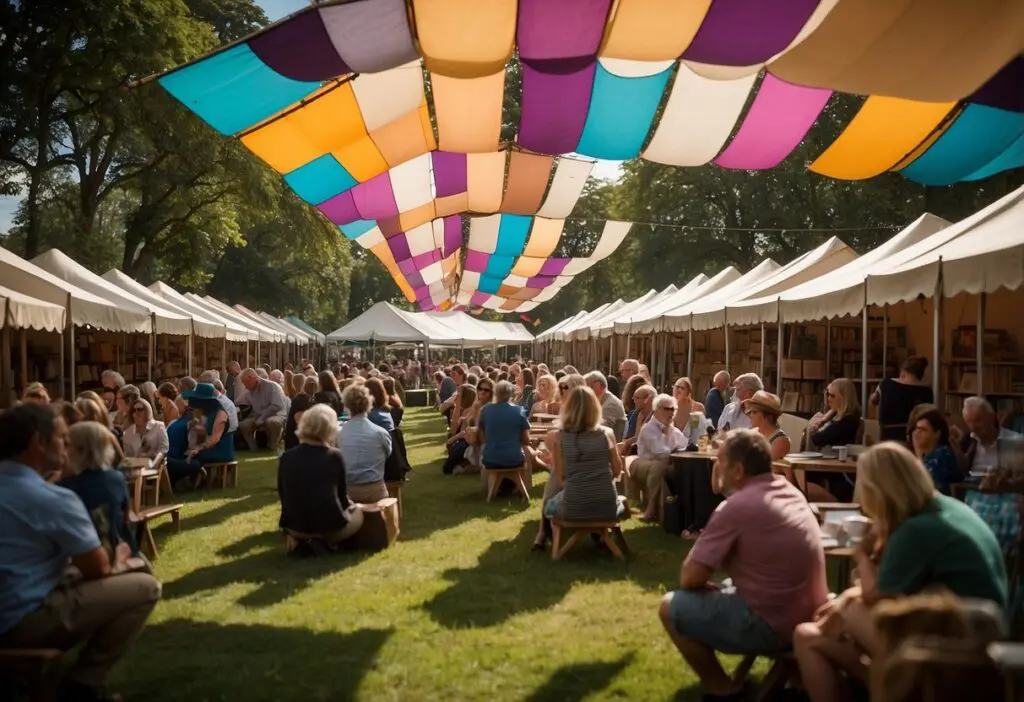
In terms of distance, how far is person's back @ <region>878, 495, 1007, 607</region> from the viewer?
3016 millimetres

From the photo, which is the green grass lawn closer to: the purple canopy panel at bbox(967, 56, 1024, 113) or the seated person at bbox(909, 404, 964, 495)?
the seated person at bbox(909, 404, 964, 495)

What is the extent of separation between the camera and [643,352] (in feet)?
82.4

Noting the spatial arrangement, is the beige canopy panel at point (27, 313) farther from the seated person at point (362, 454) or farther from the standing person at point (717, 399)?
the standing person at point (717, 399)

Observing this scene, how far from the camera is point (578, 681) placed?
420cm

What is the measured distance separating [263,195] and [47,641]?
21.9m

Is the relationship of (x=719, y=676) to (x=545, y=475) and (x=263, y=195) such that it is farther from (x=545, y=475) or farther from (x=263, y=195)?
(x=263, y=195)

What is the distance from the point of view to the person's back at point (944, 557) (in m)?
3.02

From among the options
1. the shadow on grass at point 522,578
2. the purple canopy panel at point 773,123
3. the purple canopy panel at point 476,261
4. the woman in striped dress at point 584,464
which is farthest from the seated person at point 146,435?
the purple canopy panel at point 476,261

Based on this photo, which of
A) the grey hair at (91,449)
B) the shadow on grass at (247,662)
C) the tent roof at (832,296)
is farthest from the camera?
the tent roof at (832,296)

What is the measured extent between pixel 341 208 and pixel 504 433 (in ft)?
14.5

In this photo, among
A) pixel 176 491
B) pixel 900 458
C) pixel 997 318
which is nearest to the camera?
pixel 900 458

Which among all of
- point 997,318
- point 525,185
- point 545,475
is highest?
point 525,185

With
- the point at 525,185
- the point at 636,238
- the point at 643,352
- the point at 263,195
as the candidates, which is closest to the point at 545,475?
the point at 525,185

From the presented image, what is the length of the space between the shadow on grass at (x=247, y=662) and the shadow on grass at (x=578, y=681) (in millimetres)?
882
